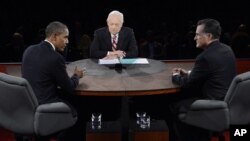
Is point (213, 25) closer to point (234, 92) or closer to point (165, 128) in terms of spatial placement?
point (234, 92)

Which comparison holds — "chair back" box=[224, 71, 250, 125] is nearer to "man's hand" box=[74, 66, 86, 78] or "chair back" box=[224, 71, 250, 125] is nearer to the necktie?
"man's hand" box=[74, 66, 86, 78]

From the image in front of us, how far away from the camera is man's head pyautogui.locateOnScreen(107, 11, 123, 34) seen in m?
4.95

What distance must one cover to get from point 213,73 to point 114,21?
1.51 metres

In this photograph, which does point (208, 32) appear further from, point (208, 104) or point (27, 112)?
point (27, 112)

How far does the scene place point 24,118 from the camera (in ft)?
12.0

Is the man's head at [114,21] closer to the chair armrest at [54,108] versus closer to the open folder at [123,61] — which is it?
the open folder at [123,61]

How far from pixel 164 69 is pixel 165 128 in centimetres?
72

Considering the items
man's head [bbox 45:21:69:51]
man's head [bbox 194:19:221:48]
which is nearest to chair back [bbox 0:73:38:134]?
man's head [bbox 45:21:69:51]

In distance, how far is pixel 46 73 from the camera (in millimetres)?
3754

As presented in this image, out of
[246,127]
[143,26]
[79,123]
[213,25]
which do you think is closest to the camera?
[246,127]

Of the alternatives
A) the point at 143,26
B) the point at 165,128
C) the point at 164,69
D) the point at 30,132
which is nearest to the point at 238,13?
the point at 143,26

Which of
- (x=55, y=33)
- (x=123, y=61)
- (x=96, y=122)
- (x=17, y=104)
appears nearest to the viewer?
(x=17, y=104)

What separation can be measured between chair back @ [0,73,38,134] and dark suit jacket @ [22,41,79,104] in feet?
0.56

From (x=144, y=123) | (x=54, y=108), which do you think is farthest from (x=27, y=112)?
(x=144, y=123)
